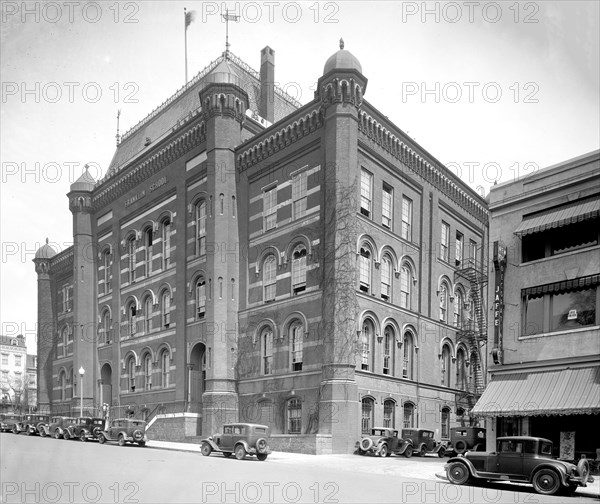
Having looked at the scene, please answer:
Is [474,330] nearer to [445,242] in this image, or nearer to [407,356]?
[445,242]

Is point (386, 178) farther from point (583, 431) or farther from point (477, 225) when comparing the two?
point (583, 431)

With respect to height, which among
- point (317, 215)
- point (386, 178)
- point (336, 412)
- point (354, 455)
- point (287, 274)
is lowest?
point (354, 455)

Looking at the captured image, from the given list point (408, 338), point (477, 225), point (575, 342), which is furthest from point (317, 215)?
point (477, 225)

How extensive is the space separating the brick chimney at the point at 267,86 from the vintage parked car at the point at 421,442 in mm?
23711

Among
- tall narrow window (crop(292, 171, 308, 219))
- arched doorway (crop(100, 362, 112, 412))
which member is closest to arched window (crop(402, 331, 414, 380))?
tall narrow window (crop(292, 171, 308, 219))

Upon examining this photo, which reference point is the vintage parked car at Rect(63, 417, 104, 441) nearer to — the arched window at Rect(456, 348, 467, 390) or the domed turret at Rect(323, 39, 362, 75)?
the arched window at Rect(456, 348, 467, 390)

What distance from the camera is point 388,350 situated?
3653 centimetres

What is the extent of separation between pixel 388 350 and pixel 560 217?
14.9 m

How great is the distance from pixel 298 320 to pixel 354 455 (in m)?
8.24

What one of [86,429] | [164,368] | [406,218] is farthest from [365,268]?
[86,429]

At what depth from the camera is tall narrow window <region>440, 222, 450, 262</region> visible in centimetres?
4341

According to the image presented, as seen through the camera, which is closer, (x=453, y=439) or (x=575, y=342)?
(x=575, y=342)

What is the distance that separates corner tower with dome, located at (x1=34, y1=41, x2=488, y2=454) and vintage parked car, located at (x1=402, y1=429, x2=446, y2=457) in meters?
2.29

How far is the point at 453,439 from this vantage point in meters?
31.3
